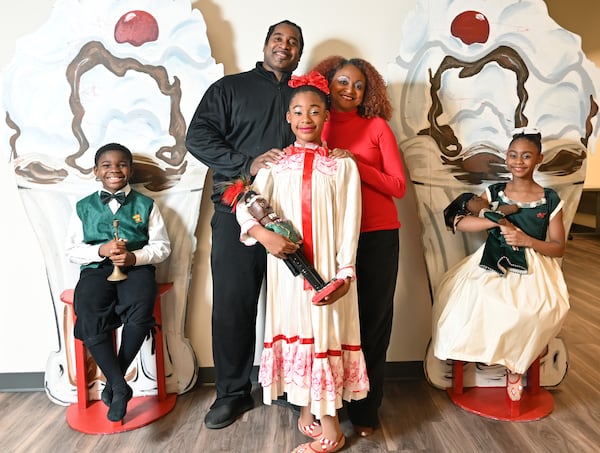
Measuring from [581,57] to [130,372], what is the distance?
8.49ft

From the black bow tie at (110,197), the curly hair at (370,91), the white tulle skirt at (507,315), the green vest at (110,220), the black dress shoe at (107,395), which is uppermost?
the curly hair at (370,91)

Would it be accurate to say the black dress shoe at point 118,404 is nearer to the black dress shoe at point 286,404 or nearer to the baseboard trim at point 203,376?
the baseboard trim at point 203,376

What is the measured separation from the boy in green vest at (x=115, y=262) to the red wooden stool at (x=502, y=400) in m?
1.44

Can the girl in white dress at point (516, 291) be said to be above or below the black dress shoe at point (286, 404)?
above

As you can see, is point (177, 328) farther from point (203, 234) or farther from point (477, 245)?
point (477, 245)

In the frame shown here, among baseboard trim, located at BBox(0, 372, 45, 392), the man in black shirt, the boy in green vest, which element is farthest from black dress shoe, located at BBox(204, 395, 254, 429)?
baseboard trim, located at BBox(0, 372, 45, 392)

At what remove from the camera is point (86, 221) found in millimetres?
2164

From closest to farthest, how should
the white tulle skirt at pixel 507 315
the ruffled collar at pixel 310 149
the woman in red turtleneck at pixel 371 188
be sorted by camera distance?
1. the ruffled collar at pixel 310 149
2. the woman in red turtleneck at pixel 371 188
3. the white tulle skirt at pixel 507 315

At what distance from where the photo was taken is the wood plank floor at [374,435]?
197 centimetres

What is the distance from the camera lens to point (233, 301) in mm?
2125

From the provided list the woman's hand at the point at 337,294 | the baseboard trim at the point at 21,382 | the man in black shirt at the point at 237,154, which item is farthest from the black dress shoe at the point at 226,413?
the baseboard trim at the point at 21,382

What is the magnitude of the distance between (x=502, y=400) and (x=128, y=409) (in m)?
1.71

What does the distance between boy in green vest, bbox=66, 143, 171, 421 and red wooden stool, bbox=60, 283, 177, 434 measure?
5.1 inches

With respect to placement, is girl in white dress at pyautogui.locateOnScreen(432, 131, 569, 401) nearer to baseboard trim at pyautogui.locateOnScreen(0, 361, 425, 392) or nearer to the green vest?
baseboard trim at pyautogui.locateOnScreen(0, 361, 425, 392)
